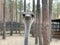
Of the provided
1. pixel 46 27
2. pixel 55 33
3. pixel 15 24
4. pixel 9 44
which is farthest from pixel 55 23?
pixel 46 27

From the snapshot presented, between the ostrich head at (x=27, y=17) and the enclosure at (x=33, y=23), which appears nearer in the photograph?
the ostrich head at (x=27, y=17)

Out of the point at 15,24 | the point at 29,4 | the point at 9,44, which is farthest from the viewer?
the point at 29,4

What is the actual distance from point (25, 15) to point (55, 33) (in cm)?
1042

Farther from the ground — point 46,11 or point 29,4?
point 29,4

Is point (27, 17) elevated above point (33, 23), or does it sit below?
above

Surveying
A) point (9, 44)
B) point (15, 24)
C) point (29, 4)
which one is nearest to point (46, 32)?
point (9, 44)

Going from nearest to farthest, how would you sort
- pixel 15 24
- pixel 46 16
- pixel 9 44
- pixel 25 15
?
pixel 25 15
pixel 46 16
pixel 9 44
pixel 15 24

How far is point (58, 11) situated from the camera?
22688 mm

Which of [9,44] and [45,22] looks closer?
[45,22]

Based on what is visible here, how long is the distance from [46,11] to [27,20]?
149 cm

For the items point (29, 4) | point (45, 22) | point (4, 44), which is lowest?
point (4, 44)

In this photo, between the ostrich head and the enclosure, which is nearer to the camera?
the ostrich head

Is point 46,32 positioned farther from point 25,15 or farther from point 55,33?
point 55,33

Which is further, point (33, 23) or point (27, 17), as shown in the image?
point (33, 23)
